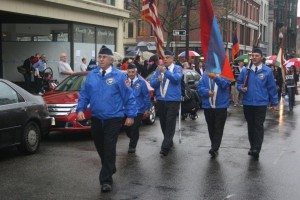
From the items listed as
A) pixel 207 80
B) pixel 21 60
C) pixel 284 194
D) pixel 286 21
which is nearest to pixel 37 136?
pixel 207 80

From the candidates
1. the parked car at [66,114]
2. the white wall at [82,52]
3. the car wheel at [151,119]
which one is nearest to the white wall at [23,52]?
the white wall at [82,52]

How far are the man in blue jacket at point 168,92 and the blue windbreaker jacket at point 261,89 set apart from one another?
3.99 feet

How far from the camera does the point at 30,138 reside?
944cm

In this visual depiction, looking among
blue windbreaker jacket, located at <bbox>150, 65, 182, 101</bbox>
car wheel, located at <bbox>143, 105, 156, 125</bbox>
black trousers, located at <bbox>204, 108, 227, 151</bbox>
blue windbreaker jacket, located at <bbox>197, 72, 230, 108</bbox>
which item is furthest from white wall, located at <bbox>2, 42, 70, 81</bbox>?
black trousers, located at <bbox>204, 108, 227, 151</bbox>

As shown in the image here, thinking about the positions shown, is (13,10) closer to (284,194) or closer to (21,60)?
(21,60)

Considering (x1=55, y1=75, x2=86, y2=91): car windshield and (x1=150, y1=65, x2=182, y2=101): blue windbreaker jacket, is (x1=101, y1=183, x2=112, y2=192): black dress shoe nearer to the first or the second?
(x1=150, y1=65, x2=182, y2=101): blue windbreaker jacket

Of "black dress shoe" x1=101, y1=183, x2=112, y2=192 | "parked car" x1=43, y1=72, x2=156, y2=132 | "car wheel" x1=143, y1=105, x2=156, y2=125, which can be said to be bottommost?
"car wheel" x1=143, y1=105, x2=156, y2=125

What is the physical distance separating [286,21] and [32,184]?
85.4 m

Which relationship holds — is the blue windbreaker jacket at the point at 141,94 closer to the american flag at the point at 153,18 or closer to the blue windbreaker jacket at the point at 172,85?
the blue windbreaker jacket at the point at 172,85

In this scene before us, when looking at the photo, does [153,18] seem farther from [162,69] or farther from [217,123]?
[217,123]

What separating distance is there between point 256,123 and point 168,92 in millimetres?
1606

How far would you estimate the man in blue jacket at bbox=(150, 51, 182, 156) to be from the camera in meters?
9.46

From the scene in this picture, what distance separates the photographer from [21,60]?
22109 millimetres

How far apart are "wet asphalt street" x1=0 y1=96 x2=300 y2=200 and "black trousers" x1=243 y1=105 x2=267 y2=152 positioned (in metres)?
0.28
